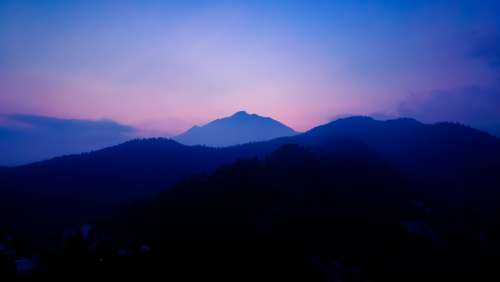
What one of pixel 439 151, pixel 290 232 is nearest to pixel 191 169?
pixel 290 232

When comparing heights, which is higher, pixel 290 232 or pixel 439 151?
pixel 439 151

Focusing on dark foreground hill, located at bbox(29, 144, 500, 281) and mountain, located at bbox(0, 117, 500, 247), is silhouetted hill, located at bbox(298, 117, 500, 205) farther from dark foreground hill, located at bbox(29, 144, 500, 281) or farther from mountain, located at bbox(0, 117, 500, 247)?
dark foreground hill, located at bbox(29, 144, 500, 281)

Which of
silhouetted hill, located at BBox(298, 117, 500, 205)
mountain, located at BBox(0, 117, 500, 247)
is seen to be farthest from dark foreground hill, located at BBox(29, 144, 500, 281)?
silhouetted hill, located at BBox(298, 117, 500, 205)

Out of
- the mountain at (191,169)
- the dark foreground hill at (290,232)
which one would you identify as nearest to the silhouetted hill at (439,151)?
the mountain at (191,169)

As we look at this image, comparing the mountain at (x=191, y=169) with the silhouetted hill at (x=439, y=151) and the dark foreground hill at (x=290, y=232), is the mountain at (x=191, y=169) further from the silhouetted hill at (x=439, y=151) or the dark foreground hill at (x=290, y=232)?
the dark foreground hill at (x=290, y=232)

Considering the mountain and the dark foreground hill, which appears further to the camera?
the mountain

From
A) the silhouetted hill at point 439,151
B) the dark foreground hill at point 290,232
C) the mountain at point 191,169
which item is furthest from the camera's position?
the silhouetted hill at point 439,151

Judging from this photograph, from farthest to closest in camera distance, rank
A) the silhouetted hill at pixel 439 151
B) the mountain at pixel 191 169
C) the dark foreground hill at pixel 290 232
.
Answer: the silhouetted hill at pixel 439 151 < the mountain at pixel 191 169 < the dark foreground hill at pixel 290 232

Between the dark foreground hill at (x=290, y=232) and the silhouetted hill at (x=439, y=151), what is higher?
the silhouetted hill at (x=439, y=151)

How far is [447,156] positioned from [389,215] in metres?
40.9

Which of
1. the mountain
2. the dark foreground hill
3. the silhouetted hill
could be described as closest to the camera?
→ the dark foreground hill

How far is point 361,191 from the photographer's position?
41.7m

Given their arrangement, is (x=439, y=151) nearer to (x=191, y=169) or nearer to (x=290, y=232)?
(x=290, y=232)

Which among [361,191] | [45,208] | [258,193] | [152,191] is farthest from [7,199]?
[361,191]
